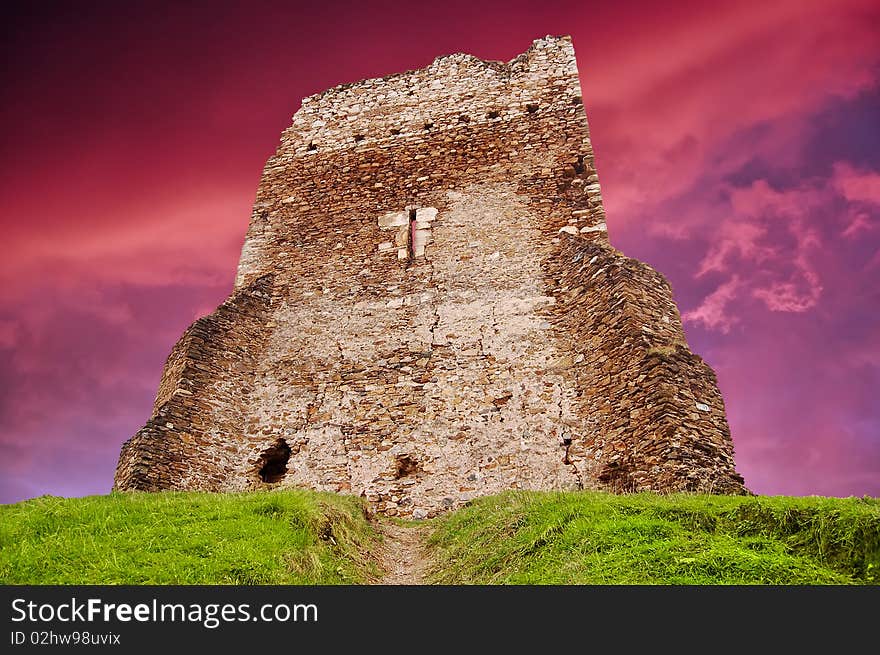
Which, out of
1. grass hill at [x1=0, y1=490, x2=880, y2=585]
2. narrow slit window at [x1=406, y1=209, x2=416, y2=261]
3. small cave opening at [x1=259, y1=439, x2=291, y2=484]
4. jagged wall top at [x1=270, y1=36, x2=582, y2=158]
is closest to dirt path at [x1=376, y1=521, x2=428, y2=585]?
grass hill at [x1=0, y1=490, x2=880, y2=585]

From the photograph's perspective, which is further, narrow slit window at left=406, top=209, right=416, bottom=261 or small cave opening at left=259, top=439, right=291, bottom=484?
narrow slit window at left=406, top=209, right=416, bottom=261

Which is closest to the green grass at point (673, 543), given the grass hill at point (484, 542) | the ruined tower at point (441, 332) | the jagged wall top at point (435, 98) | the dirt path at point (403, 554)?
the grass hill at point (484, 542)

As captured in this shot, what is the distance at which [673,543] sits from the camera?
4.22m

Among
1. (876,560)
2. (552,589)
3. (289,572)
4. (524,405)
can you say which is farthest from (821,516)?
(524,405)

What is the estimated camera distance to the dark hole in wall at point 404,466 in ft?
28.4

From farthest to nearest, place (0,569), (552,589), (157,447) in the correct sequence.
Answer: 1. (157,447)
2. (0,569)
3. (552,589)

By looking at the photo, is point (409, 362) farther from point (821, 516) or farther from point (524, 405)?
point (821, 516)

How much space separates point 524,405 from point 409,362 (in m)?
2.09

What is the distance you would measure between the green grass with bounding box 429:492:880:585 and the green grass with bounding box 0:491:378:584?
1.13 m

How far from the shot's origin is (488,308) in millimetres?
9828

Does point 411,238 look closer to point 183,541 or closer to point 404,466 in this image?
point 404,466

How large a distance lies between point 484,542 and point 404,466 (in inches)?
126

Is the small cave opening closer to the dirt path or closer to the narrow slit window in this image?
the dirt path

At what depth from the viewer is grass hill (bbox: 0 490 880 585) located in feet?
12.9
